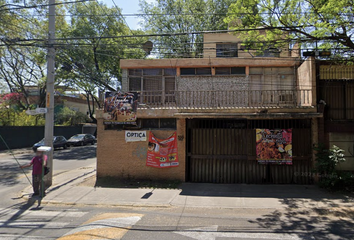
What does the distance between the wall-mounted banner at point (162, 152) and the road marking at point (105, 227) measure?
424 centimetres

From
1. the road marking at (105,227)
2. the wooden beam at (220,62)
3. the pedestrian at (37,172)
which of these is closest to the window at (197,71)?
the wooden beam at (220,62)

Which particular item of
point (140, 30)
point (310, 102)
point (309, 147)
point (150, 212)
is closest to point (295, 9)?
point (310, 102)

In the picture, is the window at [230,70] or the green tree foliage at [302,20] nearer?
the green tree foliage at [302,20]

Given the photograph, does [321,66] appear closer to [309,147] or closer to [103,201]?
[309,147]

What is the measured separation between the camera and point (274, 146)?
35.4 ft

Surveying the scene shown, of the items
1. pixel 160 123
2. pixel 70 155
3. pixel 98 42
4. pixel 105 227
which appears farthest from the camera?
pixel 98 42

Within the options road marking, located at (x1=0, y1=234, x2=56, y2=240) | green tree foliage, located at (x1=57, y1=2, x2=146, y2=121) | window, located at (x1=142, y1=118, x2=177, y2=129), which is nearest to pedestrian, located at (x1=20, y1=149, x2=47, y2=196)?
road marking, located at (x1=0, y1=234, x2=56, y2=240)

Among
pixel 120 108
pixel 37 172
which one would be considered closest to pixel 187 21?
pixel 120 108

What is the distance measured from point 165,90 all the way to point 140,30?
53.8 feet

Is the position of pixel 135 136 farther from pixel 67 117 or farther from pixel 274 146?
pixel 67 117

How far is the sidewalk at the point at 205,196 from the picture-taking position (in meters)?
8.30

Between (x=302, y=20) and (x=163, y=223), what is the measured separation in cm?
817

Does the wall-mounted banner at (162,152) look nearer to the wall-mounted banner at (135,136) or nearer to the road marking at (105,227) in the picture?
the wall-mounted banner at (135,136)

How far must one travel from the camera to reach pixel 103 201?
8.70 meters
